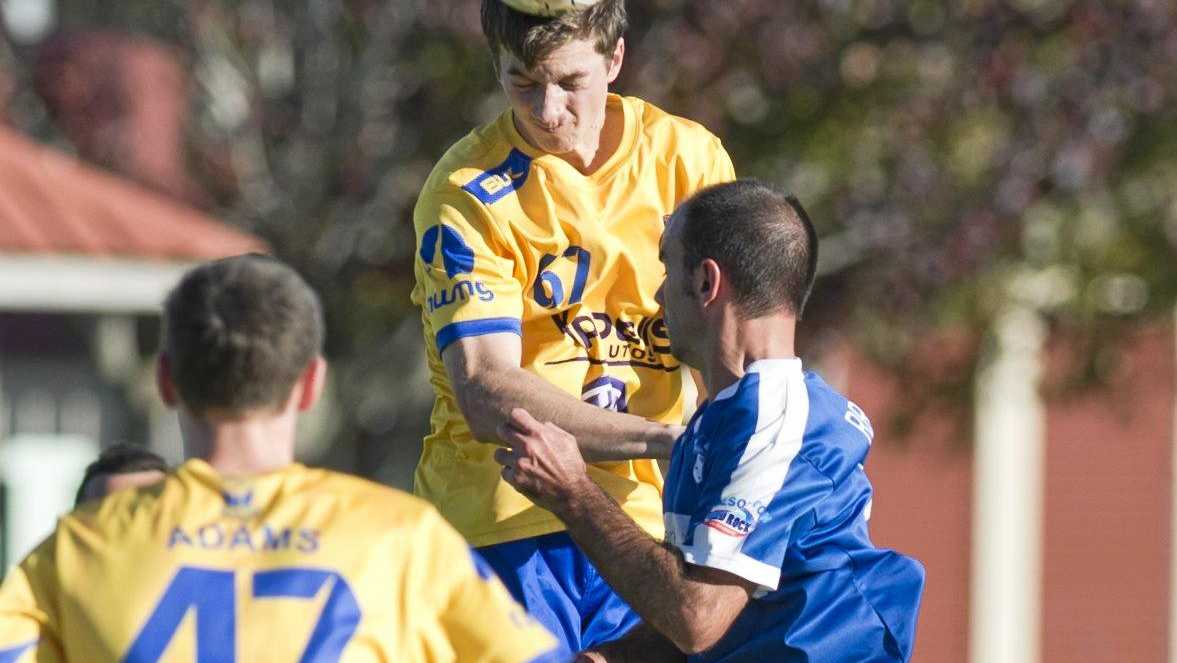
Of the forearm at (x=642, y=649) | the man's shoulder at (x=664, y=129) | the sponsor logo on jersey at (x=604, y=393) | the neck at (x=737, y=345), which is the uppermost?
the man's shoulder at (x=664, y=129)

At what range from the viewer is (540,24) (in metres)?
4.50

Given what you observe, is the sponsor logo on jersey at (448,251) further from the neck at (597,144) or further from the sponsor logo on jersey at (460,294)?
the neck at (597,144)

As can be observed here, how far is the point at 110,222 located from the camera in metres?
12.2

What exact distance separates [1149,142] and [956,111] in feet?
3.87

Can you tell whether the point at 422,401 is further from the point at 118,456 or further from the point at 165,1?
the point at 118,456

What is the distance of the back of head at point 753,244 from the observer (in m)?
4.22

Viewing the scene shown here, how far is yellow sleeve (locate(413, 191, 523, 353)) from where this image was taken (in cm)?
459

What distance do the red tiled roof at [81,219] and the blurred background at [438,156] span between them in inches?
0.7

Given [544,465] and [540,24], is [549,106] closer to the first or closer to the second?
[540,24]

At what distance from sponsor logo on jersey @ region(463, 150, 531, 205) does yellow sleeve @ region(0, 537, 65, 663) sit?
1.44 metres

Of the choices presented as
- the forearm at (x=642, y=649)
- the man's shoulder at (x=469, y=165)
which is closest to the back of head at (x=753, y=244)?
the man's shoulder at (x=469, y=165)

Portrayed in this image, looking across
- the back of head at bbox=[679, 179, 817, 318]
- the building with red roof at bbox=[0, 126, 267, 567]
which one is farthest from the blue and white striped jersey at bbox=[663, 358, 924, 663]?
the building with red roof at bbox=[0, 126, 267, 567]

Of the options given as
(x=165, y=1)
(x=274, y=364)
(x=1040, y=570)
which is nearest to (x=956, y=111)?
(x=165, y=1)

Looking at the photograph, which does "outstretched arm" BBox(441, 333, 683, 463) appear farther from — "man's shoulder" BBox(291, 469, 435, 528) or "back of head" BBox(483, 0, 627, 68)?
"man's shoulder" BBox(291, 469, 435, 528)
